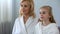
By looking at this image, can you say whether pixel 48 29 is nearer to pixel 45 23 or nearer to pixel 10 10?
pixel 45 23

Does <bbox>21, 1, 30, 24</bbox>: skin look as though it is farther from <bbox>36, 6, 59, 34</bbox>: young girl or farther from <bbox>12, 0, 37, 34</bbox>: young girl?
<bbox>36, 6, 59, 34</bbox>: young girl

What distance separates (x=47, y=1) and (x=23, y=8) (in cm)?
87

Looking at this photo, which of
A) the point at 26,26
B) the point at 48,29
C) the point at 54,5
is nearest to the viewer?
the point at 48,29

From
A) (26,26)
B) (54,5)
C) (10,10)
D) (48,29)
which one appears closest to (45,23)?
(48,29)

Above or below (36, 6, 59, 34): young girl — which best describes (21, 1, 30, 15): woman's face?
above

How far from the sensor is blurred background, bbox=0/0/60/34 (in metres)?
2.15

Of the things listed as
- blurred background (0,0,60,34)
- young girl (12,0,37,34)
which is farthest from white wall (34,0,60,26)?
young girl (12,0,37,34)

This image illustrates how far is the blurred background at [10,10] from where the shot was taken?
2.15 m

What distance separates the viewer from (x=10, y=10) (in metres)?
2.27

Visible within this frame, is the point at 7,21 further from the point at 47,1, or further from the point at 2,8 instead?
the point at 47,1

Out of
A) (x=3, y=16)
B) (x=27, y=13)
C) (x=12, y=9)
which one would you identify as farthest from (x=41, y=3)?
(x=27, y=13)

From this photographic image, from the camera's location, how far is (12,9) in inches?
89.8

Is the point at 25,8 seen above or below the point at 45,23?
above

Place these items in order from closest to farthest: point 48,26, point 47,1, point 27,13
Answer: point 48,26 < point 27,13 < point 47,1
